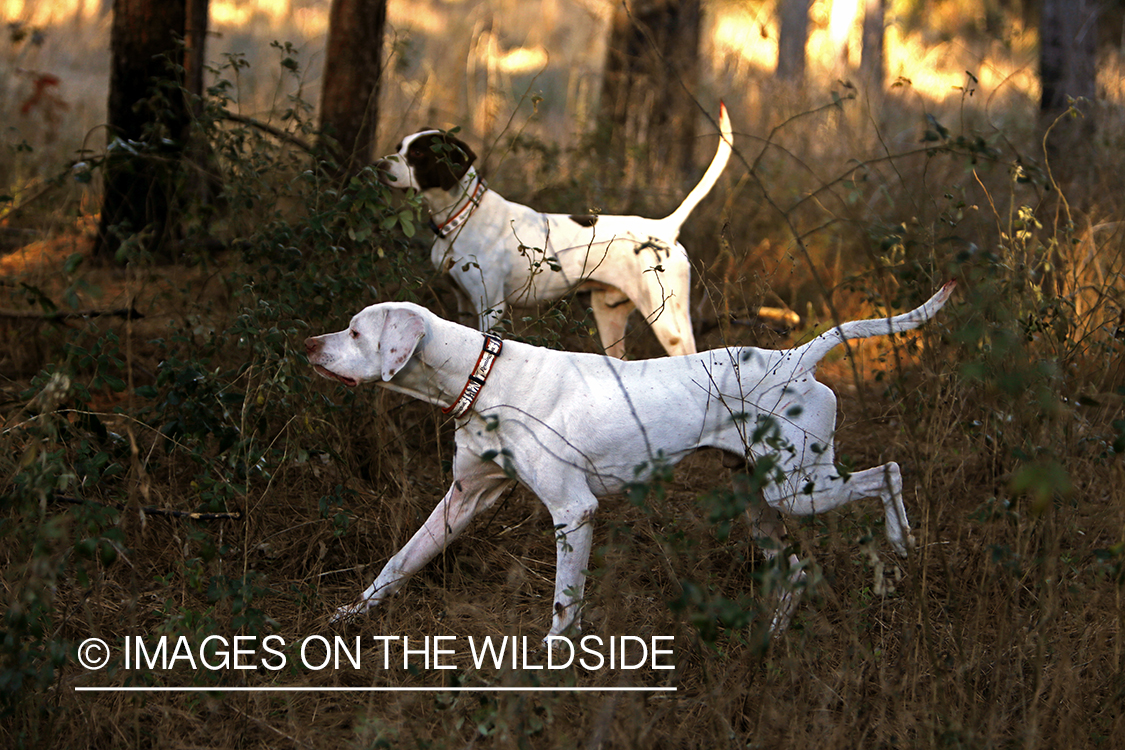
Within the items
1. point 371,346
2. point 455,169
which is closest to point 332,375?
point 371,346

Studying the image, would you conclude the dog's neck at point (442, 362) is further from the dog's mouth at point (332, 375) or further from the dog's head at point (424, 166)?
the dog's head at point (424, 166)

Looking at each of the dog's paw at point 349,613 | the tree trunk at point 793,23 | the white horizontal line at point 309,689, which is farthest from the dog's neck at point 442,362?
the tree trunk at point 793,23

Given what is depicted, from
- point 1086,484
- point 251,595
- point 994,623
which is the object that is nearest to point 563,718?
point 251,595

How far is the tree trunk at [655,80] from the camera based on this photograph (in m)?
8.17

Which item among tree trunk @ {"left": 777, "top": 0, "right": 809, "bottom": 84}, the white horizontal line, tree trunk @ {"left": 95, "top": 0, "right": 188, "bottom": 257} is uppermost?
tree trunk @ {"left": 777, "top": 0, "right": 809, "bottom": 84}

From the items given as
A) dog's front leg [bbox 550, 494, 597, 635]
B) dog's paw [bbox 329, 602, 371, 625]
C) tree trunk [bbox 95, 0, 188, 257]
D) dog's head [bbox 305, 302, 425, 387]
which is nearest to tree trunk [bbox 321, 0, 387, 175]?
tree trunk [bbox 95, 0, 188, 257]

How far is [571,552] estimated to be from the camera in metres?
2.81

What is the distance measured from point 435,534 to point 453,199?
1908 millimetres

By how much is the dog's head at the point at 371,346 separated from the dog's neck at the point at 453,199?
152 cm

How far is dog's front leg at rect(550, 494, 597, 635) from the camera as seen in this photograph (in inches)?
110

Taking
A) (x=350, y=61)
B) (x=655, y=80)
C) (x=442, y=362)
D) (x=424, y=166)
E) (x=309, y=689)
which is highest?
(x=655, y=80)

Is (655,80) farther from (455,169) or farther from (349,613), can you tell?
(349,613)

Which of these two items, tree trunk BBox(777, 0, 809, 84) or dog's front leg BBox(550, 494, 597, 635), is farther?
tree trunk BBox(777, 0, 809, 84)

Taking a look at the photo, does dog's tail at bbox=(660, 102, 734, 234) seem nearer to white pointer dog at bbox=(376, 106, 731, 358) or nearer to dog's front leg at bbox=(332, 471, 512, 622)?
white pointer dog at bbox=(376, 106, 731, 358)
